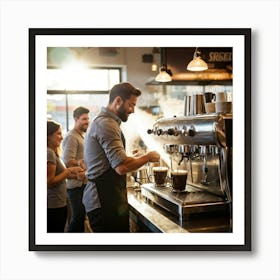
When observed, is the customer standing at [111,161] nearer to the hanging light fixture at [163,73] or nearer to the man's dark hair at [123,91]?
the man's dark hair at [123,91]

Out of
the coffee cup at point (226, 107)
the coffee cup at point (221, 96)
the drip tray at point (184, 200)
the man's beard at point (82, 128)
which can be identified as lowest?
the drip tray at point (184, 200)

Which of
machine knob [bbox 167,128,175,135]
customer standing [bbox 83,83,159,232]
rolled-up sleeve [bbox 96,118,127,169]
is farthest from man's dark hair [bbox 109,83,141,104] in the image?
machine knob [bbox 167,128,175,135]

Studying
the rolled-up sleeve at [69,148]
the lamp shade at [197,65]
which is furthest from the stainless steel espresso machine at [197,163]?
the rolled-up sleeve at [69,148]

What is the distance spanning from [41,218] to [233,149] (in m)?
0.93

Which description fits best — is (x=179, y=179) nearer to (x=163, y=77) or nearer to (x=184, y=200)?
(x=184, y=200)

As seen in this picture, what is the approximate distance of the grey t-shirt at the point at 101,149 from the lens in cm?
178

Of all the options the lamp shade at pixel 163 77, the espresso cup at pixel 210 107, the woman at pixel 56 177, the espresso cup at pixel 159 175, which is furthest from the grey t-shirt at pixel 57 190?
the espresso cup at pixel 210 107

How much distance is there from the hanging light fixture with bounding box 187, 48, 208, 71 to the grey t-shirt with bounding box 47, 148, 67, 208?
0.72 meters

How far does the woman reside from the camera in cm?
176

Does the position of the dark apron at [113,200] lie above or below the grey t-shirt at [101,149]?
below

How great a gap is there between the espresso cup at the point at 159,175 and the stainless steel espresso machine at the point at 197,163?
0.02m

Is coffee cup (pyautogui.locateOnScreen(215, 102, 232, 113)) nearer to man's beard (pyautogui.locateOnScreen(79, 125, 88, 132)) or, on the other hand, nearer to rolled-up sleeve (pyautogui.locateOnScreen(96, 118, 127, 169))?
rolled-up sleeve (pyautogui.locateOnScreen(96, 118, 127, 169))
